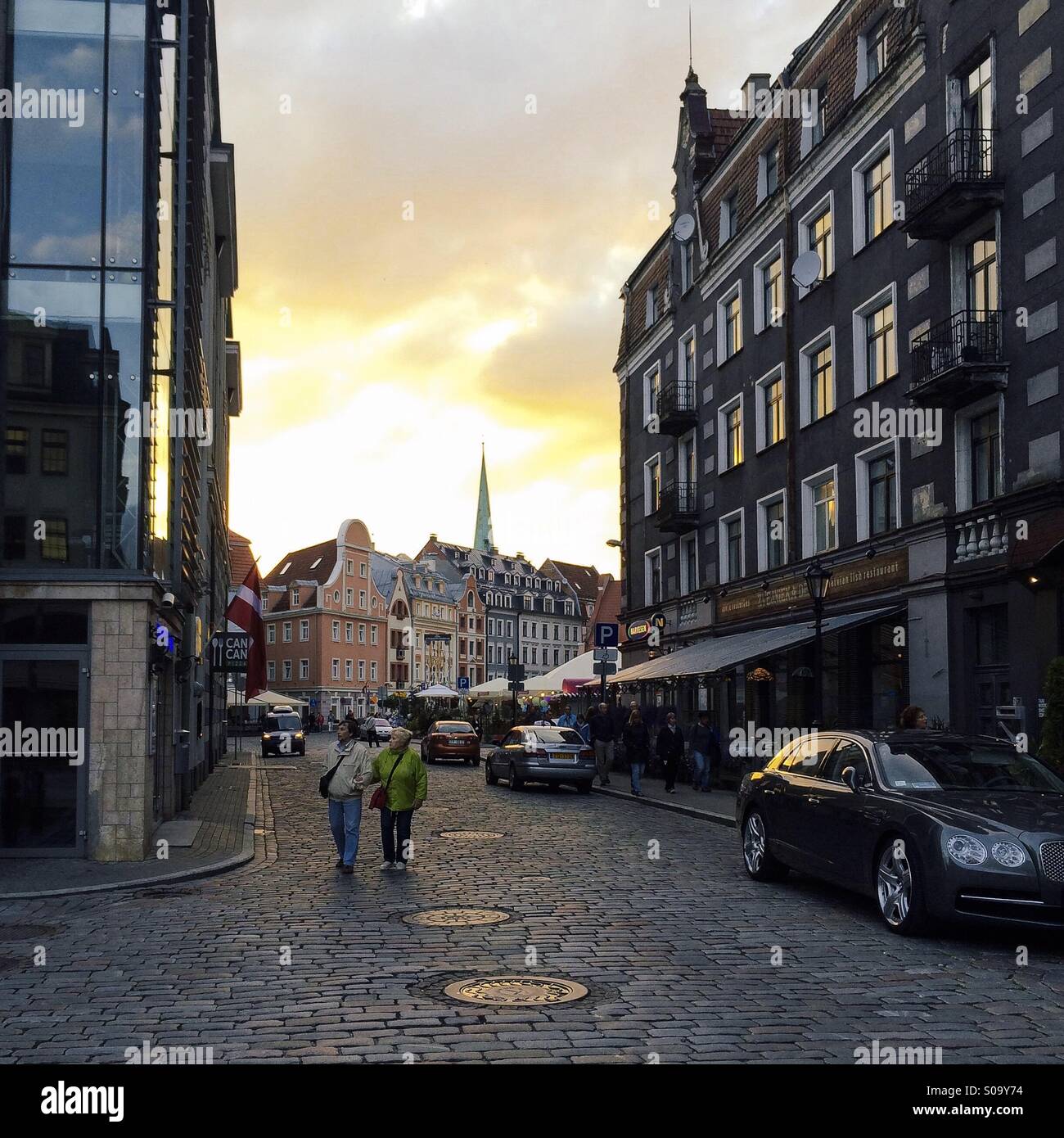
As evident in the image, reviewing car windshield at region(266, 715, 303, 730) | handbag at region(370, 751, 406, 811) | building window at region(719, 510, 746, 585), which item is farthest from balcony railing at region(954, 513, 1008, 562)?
car windshield at region(266, 715, 303, 730)

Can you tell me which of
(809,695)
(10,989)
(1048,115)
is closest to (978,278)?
(1048,115)

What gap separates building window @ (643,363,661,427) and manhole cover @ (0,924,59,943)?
3101 cm

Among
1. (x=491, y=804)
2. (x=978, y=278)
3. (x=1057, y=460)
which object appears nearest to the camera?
(x=1057, y=460)

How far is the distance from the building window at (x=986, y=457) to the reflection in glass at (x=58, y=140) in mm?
13530

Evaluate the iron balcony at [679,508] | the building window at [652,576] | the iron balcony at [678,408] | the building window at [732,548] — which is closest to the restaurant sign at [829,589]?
the building window at [732,548]

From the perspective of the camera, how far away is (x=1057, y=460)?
18.2 m

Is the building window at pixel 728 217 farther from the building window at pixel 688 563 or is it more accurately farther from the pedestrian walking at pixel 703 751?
the pedestrian walking at pixel 703 751

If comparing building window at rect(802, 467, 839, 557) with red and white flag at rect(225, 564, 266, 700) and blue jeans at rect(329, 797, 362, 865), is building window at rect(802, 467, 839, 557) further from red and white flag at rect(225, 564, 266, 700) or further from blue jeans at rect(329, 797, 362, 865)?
blue jeans at rect(329, 797, 362, 865)

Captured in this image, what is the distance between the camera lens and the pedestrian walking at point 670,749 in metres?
25.8

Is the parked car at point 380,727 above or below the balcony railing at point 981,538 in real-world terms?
below

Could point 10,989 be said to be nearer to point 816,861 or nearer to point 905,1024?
point 905,1024

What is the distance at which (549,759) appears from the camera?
27.0 m

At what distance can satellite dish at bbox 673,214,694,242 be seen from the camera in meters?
36.1

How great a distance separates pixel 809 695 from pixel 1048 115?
42.9ft
